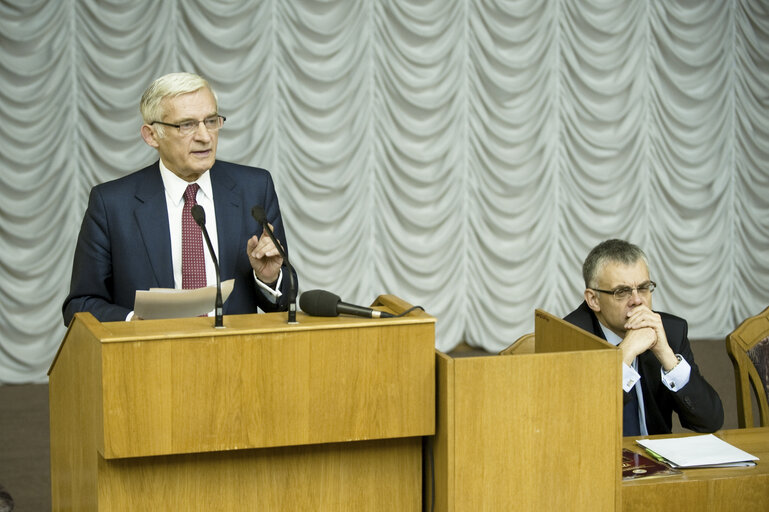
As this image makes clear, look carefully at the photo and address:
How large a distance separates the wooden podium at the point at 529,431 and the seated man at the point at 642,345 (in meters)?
0.91

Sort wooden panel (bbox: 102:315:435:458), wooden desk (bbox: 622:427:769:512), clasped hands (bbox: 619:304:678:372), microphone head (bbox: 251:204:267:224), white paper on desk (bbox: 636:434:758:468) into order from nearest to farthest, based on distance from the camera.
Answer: wooden panel (bbox: 102:315:435:458) < microphone head (bbox: 251:204:267:224) < wooden desk (bbox: 622:427:769:512) < white paper on desk (bbox: 636:434:758:468) < clasped hands (bbox: 619:304:678:372)

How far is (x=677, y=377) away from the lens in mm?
3094

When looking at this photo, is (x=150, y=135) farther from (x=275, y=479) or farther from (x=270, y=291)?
(x=275, y=479)

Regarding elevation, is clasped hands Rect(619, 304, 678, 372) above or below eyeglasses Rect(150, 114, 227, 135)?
below

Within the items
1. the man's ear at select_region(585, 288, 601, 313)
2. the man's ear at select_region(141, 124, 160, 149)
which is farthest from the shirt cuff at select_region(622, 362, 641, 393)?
the man's ear at select_region(141, 124, 160, 149)

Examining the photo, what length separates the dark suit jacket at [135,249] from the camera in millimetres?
2762

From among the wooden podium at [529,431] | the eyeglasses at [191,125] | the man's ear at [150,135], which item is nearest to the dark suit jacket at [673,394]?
the wooden podium at [529,431]

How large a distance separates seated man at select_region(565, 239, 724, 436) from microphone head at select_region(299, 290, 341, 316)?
1.22m

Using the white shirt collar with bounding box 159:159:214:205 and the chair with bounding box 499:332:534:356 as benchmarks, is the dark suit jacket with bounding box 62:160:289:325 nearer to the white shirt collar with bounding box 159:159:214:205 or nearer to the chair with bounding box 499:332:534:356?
the white shirt collar with bounding box 159:159:214:205

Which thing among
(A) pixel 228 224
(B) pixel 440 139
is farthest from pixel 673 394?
(B) pixel 440 139

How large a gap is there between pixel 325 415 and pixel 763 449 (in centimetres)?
148

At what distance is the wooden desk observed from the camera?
7.84 ft

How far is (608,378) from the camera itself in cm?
200

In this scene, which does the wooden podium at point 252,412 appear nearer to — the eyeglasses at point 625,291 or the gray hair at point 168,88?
the gray hair at point 168,88
